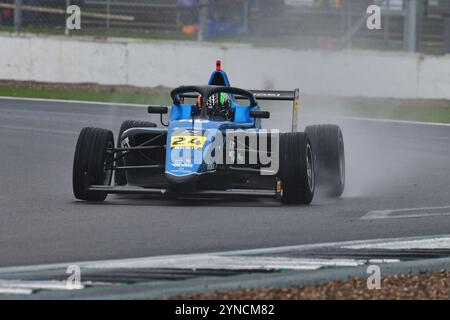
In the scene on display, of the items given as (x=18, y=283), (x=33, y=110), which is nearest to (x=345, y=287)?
(x=18, y=283)

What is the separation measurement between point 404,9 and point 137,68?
495cm

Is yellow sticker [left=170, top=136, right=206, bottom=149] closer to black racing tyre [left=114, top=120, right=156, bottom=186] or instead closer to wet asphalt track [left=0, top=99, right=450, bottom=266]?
wet asphalt track [left=0, top=99, right=450, bottom=266]

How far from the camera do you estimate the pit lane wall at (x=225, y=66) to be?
21.6 m

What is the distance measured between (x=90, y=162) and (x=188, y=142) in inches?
36.4

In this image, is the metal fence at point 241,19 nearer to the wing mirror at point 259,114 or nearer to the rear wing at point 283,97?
the rear wing at point 283,97

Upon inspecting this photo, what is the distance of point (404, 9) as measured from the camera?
2297 centimetres

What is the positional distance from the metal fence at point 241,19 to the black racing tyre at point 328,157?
38.9 ft

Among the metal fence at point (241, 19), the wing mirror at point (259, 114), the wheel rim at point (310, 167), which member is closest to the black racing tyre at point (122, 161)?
the wing mirror at point (259, 114)

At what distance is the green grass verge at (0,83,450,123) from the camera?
20859 millimetres

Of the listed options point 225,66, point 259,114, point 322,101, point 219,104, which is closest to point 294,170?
point 259,114

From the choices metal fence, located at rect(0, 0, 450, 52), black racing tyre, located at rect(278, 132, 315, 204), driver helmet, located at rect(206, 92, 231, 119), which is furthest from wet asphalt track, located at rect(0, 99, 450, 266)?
metal fence, located at rect(0, 0, 450, 52)

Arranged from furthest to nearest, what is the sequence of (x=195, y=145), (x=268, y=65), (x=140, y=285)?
(x=268, y=65)
(x=195, y=145)
(x=140, y=285)

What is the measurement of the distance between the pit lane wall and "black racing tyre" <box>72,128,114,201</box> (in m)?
10.4
